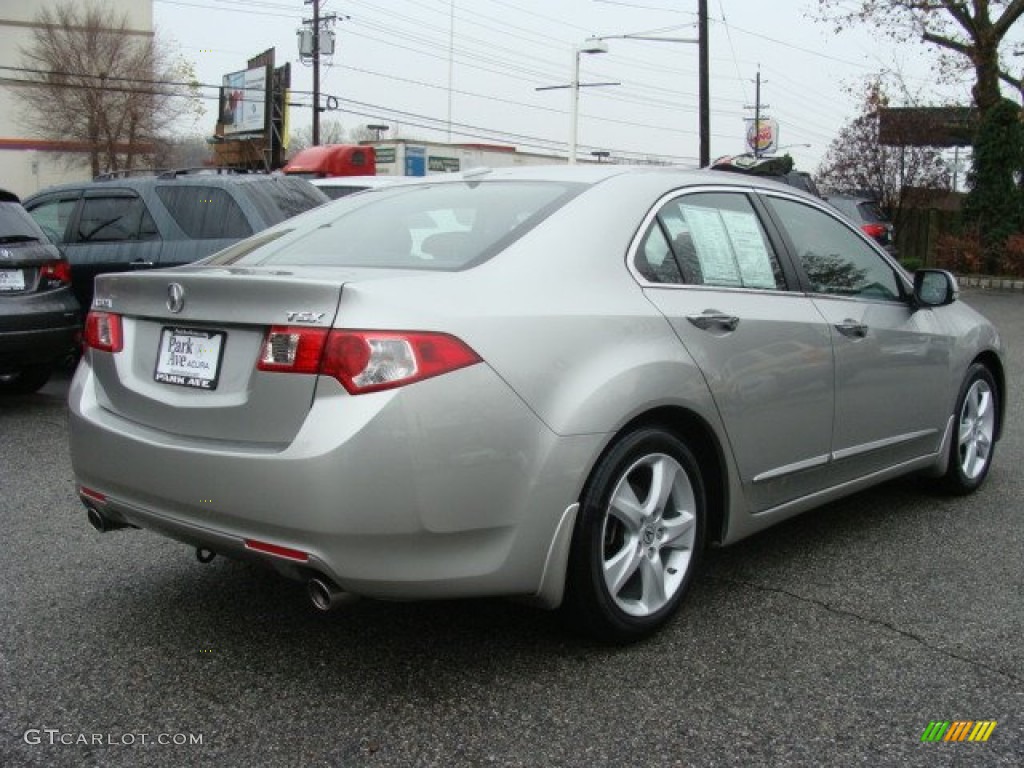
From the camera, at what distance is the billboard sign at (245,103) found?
48.8 metres

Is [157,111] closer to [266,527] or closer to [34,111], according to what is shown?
[34,111]

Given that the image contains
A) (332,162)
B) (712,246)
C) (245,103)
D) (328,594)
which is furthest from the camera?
(245,103)

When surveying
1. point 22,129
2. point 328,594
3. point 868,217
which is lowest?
point 328,594

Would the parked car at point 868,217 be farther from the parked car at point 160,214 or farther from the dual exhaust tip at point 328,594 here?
the dual exhaust tip at point 328,594

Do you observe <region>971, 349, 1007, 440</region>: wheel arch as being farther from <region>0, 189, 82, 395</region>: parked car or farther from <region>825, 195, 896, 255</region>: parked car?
<region>825, 195, 896, 255</region>: parked car

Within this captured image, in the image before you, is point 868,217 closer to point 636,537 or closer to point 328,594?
point 636,537

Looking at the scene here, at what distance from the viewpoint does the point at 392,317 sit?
266 cm

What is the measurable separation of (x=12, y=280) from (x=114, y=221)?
1.49m

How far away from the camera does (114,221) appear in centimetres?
830

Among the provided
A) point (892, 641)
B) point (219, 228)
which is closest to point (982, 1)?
point (219, 228)

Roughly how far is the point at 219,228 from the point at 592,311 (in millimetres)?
5364

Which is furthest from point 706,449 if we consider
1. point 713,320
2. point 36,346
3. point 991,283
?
point 991,283

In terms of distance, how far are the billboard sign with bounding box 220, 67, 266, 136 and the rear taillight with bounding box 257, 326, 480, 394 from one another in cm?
4720

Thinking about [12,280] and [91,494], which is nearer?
[91,494]
